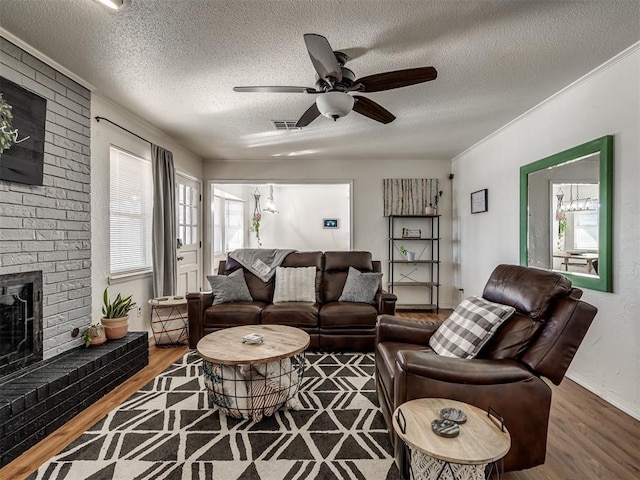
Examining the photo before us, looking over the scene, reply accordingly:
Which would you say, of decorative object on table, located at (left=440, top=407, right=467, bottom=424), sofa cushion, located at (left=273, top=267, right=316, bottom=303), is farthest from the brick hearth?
decorative object on table, located at (left=440, top=407, right=467, bottom=424)

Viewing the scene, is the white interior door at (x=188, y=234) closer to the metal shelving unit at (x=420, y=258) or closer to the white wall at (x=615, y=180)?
the metal shelving unit at (x=420, y=258)

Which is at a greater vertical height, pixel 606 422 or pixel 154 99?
pixel 154 99

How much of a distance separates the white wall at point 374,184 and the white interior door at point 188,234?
14.8 inches

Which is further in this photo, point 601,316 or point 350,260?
point 350,260

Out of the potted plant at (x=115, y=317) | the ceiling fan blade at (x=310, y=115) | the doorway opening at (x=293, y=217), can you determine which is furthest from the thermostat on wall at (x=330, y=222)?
the potted plant at (x=115, y=317)

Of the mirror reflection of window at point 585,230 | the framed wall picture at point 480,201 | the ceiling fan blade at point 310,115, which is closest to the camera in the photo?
the mirror reflection of window at point 585,230

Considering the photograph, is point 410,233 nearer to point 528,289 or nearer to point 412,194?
point 412,194

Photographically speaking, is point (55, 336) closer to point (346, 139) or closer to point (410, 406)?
point (410, 406)

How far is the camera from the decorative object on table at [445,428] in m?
1.18

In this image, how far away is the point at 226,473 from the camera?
63.7 inches

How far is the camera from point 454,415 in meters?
1.29

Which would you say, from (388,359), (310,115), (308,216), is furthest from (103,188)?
(308,216)

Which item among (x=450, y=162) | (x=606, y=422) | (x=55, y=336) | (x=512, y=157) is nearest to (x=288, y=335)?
(x=55, y=336)

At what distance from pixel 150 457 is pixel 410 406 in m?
1.45
